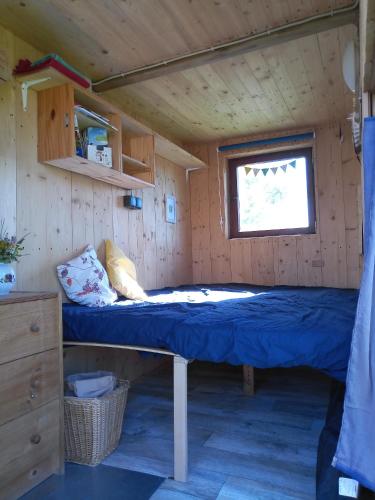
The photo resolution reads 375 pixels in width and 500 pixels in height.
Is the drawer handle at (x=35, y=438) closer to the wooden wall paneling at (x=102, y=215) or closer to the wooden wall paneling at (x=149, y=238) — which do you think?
the wooden wall paneling at (x=102, y=215)

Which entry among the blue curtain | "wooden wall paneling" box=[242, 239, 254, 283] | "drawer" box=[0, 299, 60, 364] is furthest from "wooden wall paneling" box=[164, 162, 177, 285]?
the blue curtain

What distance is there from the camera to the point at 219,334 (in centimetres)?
151

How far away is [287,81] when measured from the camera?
8.63 feet

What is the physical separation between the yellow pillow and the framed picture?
0.99 meters

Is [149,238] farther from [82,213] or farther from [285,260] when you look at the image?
[285,260]

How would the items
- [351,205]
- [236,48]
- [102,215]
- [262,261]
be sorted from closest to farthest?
[236,48] → [102,215] → [351,205] → [262,261]

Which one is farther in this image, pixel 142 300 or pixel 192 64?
pixel 142 300

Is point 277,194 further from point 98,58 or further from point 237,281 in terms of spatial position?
point 98,58

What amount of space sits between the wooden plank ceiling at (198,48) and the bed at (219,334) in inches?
59.1

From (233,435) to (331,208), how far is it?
2.31m

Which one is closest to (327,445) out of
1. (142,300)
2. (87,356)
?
(142,300)

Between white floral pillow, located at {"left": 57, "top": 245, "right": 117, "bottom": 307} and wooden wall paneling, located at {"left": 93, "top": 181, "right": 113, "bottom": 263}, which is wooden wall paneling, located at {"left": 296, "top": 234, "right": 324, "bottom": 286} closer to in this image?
wooden wall paneling, located at {"left": 93, "top": 181, "right": 113, "bottom": 263}

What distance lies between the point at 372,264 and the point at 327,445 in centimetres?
83

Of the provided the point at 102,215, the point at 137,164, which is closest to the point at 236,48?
the point at 137,164
